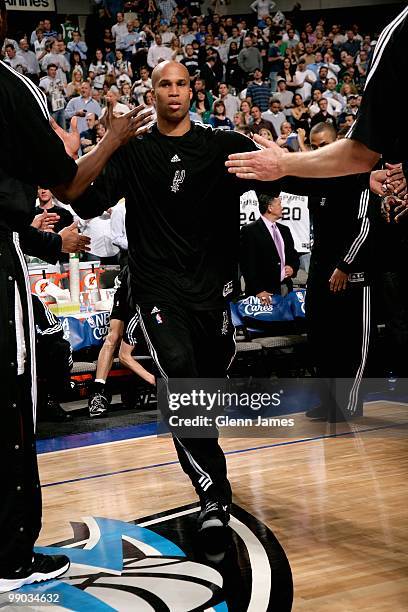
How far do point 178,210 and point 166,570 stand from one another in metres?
1.67

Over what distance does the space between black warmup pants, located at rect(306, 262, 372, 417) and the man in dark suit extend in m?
1.42

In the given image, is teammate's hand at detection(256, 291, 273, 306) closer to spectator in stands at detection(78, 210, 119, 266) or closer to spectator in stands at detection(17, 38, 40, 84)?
spectator in stands at detection(78, 210, 119, 266)

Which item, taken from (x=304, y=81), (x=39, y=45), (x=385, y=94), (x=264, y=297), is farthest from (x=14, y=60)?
(x=385, y=94)

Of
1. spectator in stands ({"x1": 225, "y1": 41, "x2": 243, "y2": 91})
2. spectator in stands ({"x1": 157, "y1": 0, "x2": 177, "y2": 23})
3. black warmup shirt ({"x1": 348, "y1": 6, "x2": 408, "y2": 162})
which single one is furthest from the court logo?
spectator in stands ({"x1": 157, "y1": 0, "x2": 177, "y2": 23})

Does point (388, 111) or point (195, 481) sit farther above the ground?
point (388, 111)

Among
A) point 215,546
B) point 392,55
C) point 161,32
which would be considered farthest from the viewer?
point 161,32

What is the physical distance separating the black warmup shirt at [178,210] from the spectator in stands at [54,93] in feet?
33.4

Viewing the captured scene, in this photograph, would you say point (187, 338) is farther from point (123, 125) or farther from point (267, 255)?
point (267, 255)

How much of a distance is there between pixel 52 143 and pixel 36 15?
1671cm

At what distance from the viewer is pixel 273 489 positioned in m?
4.85

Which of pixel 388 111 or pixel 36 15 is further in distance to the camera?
pixel 36 15

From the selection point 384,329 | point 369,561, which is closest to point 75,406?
point 384,329

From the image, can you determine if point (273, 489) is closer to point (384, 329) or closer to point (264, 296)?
point (264, 296)

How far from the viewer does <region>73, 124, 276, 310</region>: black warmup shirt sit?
420 centimetres
